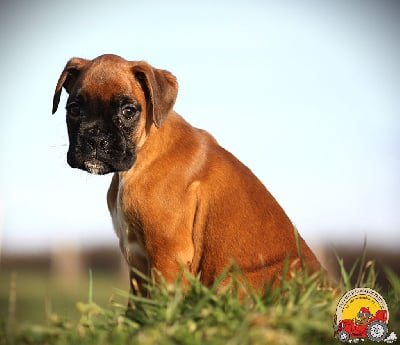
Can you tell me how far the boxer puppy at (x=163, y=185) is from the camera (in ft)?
19.3

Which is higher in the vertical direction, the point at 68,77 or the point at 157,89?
the point at 68,77

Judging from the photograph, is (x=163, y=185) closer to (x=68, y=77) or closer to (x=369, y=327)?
(x=68, y=77)

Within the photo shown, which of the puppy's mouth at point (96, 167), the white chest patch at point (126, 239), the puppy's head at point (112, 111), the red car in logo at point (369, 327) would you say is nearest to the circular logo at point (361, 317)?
the red car in logo at point (369, 327)

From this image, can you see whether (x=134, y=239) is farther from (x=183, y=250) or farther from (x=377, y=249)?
(x=377, y=249)

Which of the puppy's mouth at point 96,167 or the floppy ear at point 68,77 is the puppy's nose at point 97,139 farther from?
the floppy ear at point 68,77

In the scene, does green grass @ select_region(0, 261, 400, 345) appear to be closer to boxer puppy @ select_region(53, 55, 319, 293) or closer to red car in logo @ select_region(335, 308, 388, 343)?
red car in logo @ select_region(335, 308, 388, 343)

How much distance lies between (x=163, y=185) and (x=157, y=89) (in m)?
0.89

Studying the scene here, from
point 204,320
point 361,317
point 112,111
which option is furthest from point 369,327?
point 112,111

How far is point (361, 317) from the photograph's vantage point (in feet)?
14.8

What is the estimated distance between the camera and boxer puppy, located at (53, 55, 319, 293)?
5.89 meters

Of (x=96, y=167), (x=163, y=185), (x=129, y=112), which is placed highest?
(x=129, y=112)

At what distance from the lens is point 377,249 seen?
63.8 feet

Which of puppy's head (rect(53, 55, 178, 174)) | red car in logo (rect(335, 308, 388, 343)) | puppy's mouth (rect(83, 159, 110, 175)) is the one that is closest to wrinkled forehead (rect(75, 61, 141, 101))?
puppy's head (rect(53, 55, 178, 174))

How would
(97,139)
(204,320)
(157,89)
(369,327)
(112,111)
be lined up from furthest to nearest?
(157,89)
(112,111)
(97,139)
(369,327)
(204,320)
